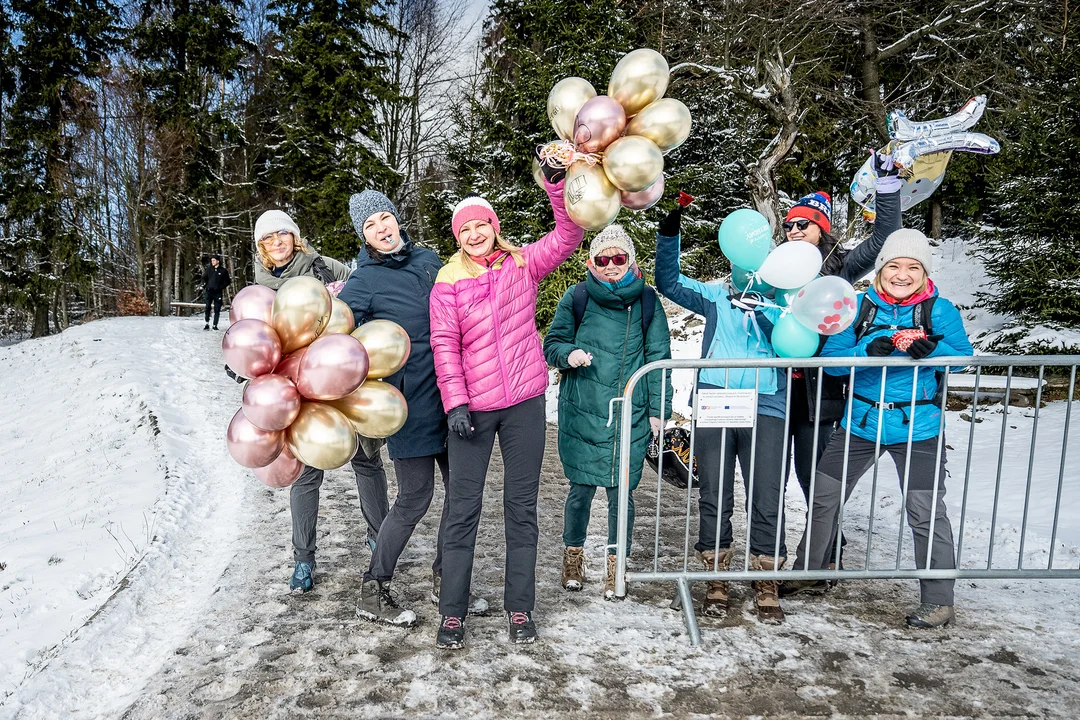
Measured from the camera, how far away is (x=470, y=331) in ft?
10.6

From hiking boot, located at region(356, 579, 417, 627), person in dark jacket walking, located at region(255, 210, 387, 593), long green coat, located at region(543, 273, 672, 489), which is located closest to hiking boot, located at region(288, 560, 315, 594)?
person in dark jacket walking, located at region(255, 210, 387, 593)

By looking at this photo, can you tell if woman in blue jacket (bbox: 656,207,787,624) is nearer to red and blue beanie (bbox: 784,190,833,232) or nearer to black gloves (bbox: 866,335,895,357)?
black gloves (bbox: 866,335,895,357)

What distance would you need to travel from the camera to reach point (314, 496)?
3891 millimetres

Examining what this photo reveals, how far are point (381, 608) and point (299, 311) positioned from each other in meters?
1.70

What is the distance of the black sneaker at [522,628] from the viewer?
330cm

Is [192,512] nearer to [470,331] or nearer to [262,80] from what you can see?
[470,331]

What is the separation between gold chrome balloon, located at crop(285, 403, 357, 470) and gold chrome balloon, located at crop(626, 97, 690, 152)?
1.82 m

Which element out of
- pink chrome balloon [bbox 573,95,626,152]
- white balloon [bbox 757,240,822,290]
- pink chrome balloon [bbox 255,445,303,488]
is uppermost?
pink chrome balloon [bbox 573,95,626,152]

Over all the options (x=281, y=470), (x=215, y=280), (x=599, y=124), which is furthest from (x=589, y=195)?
(x=215, y=280)

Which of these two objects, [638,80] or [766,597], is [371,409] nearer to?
[638,80]

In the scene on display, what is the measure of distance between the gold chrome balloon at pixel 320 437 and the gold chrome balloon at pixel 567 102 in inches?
66.2

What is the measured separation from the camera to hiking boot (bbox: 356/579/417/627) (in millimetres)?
3469

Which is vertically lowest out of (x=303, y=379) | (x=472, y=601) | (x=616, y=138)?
(x=472, y=601)

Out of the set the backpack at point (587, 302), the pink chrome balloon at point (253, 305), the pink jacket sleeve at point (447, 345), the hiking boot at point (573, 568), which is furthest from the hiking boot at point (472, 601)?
the pink chrome balloon at point (253, 305)
